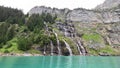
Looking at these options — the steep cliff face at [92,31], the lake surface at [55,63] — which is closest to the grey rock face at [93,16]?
the steep cliff face at [92,31]

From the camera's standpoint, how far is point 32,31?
12531 centimetres

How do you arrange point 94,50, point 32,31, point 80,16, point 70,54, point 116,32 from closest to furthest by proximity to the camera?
point 70,54 → point 94,50 → point 32,31 → point 116,32 → point 80,16

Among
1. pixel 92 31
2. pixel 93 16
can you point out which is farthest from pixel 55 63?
pixel 93 16

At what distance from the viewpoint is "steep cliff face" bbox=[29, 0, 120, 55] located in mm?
Answer: 116137

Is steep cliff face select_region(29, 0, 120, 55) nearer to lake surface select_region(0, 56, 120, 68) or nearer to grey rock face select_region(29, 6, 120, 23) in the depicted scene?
grey rock face select_region(29, 6, 120, 23)

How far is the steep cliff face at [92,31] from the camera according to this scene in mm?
116137

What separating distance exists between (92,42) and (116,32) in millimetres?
29014

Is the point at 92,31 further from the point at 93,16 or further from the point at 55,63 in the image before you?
the point at 55,63

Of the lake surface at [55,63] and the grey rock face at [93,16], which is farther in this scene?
the grey rock face at [93,16]

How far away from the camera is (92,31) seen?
140 meters

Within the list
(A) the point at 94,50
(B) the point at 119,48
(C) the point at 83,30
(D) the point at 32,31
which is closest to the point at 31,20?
(D) the point at 32,31

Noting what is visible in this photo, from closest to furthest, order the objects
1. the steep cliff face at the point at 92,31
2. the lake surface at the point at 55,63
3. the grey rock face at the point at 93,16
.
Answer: the lake surface at the point at 55,63 → the steep cliff face at the point at 92,31 → the grey rock face at the point at 93,16

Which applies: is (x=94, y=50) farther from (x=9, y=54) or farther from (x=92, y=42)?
(x=9, y=54)

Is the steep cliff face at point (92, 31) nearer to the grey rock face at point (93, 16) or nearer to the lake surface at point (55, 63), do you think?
the grey rock face at point (93, 16)
